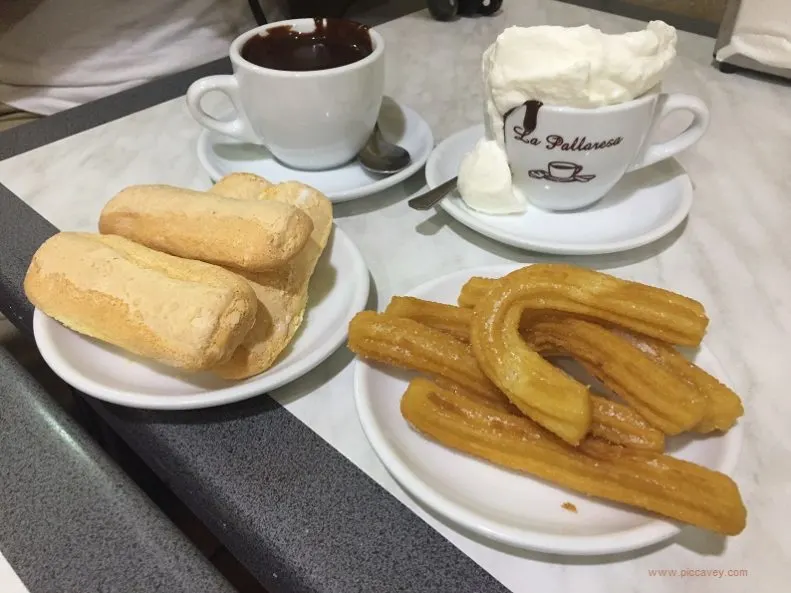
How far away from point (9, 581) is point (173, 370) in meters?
0.15

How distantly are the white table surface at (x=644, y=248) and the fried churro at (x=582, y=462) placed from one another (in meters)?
0.04

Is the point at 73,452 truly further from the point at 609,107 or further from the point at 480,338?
the point at 609,107

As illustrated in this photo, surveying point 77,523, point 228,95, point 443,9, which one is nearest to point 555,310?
point 77,523

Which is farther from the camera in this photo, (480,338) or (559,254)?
(559,254)

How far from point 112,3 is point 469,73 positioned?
2.01 feet

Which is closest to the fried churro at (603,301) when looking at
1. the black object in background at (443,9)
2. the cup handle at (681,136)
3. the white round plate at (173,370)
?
the white round plate at (173,370)

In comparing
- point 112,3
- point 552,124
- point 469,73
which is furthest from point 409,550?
point 112,3

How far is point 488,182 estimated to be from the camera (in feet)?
1.96

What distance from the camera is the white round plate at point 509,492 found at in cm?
34

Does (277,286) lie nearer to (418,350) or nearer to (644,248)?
(418,350)

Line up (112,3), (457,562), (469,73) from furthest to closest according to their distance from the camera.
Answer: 1. (112,3)
2. (469,73)
3. (457,562)

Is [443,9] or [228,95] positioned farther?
[443,9]

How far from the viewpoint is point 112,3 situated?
1092 millimetres

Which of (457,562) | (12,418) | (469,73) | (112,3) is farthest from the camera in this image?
(112,3)
